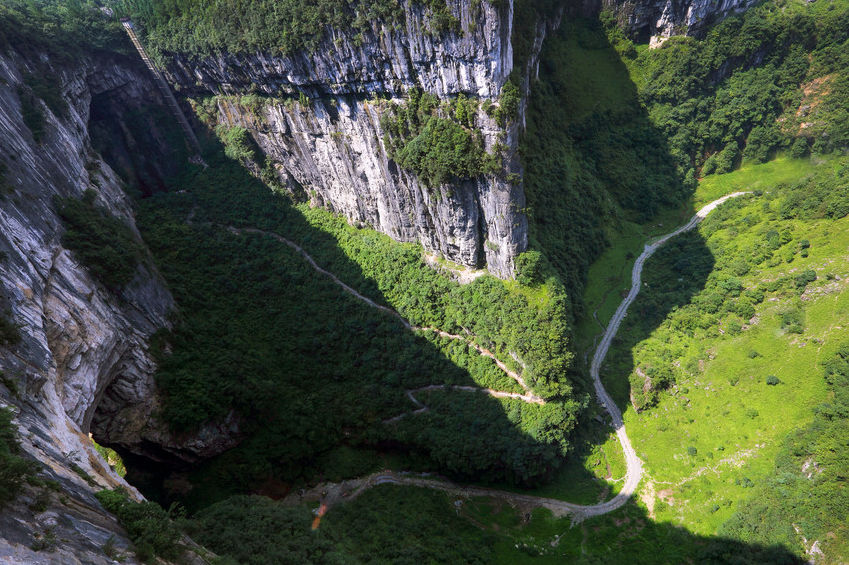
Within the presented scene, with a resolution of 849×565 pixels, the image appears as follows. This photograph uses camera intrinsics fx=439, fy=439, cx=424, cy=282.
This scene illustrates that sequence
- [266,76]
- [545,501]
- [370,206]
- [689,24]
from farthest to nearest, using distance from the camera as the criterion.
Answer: [689,24] → [370,206] → [266,76] → [545,501]

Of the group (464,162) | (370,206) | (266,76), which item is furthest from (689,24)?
(266,76)

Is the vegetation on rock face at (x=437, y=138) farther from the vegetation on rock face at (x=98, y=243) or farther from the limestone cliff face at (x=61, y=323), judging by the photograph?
the limestone cliff face at (x=61, y=323)

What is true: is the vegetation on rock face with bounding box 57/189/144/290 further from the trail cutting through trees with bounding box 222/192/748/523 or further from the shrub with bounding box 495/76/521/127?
the shrub with bounding box 495/76/521/127

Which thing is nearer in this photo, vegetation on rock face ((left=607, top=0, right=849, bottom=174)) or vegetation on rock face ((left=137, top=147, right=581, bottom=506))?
vegetation on rock face ((left=137, top=147, right=581, bottom=506))

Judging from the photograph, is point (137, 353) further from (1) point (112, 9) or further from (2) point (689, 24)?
(2) point (689, 24)

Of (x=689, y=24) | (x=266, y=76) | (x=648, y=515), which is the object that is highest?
(x=689, y=24)

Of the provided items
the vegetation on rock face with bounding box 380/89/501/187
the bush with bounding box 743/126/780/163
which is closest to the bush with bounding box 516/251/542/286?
the vegetation on rock face with bounding box 380/89/501/187

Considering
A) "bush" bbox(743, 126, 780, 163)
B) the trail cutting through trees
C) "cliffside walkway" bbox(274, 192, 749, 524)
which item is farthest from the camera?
"bush" bbox(743, 126, 780, 163)
